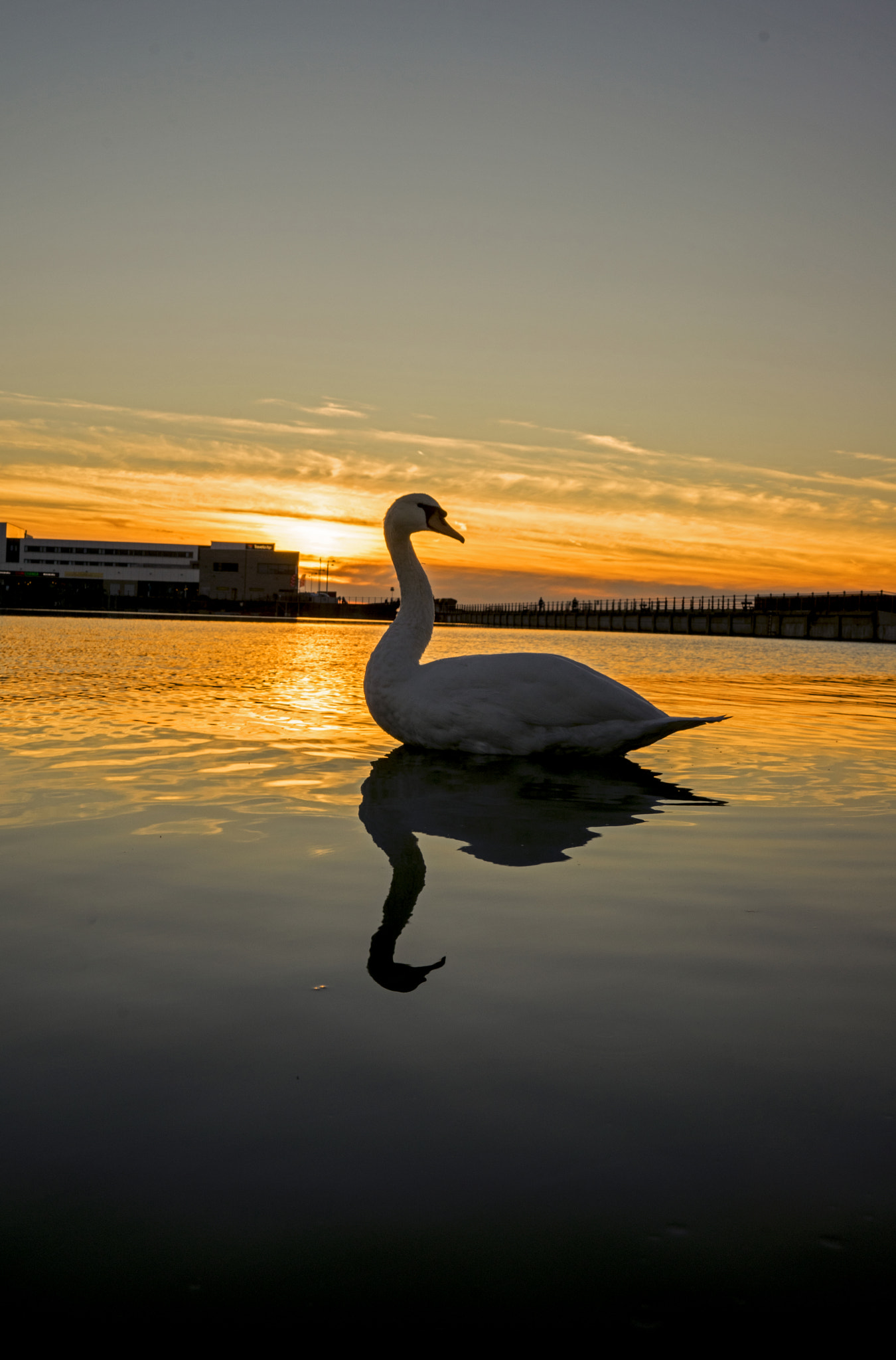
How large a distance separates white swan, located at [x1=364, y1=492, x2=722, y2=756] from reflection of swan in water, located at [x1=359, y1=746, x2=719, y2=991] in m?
0.25

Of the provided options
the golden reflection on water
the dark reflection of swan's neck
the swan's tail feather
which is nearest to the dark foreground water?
the dark reflection of swan's neck

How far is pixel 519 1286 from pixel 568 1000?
1108 millimetres

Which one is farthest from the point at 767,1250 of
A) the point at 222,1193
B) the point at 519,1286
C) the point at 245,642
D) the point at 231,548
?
the point at 231,548

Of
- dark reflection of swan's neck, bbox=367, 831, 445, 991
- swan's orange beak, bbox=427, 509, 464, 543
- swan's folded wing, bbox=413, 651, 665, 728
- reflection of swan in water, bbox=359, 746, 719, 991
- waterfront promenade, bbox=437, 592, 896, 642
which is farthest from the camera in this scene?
waterfront promenade, bbox=437, 592, 896, 642

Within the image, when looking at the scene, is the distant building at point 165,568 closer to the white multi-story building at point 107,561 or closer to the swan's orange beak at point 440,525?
the white multi-story building at point 107,561

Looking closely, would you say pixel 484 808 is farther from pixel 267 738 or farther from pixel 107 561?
pixel 107 561

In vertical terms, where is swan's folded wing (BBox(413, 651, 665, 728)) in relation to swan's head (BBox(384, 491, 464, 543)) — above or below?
below

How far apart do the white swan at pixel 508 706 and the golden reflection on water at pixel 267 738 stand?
502mm

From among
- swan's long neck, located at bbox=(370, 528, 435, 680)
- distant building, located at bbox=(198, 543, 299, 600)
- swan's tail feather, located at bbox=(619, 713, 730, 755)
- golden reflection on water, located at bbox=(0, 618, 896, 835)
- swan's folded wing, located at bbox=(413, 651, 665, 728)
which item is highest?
distant building, located at bbox=(198, 543, 299, 600)

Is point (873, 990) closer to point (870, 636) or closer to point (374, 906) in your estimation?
point (374, 906)

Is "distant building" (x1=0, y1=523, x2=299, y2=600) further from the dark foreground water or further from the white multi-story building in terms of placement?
the dark foreground water

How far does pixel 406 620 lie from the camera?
25.5 feet

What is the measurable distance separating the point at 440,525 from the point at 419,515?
→ 0.21 meters

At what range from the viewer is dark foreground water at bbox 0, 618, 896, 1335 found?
1.59m
